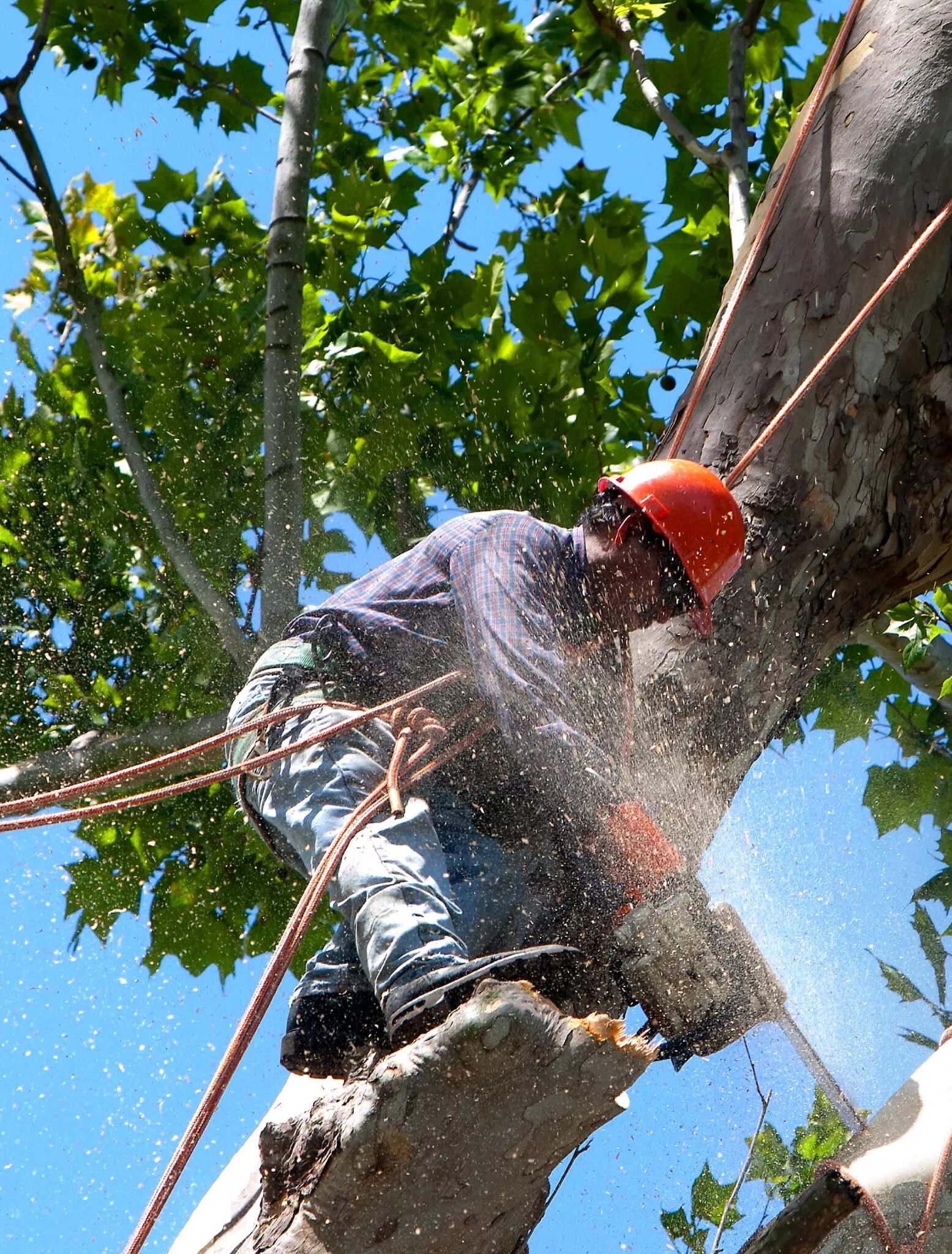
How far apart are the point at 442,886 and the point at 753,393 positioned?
1.08 metres

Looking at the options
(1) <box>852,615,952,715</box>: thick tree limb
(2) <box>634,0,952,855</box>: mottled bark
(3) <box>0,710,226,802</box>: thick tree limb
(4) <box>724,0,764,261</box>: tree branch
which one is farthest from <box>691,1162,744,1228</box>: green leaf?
(4) <box>724,0,764,261</box>: tree branch

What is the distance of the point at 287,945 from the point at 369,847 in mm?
200

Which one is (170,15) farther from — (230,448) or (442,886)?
(442,886)

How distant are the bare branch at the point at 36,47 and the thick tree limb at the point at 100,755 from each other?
1.93 meters

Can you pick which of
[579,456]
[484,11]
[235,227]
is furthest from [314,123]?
[484,11]

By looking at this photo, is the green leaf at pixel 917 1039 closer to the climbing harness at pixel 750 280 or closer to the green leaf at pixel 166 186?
the climbing harness at pixel 750 280

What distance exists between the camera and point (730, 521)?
7.27 feet

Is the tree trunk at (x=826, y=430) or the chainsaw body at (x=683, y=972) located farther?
the tree trunk at (x=826, y=430)

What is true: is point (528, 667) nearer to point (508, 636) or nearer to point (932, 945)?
point (508, 636)

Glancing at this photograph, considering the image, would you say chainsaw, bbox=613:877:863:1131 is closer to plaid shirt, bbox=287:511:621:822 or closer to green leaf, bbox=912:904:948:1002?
plaid shirt, bbox=287:511:621:822

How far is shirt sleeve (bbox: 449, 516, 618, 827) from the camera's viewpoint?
6.73 feet

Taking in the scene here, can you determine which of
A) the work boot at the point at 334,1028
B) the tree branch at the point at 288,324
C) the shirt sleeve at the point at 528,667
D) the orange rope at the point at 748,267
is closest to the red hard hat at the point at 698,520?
the orange rope at the point at 748,267

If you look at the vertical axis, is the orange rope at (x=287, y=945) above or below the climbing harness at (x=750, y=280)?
below

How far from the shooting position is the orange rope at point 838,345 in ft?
7.35
